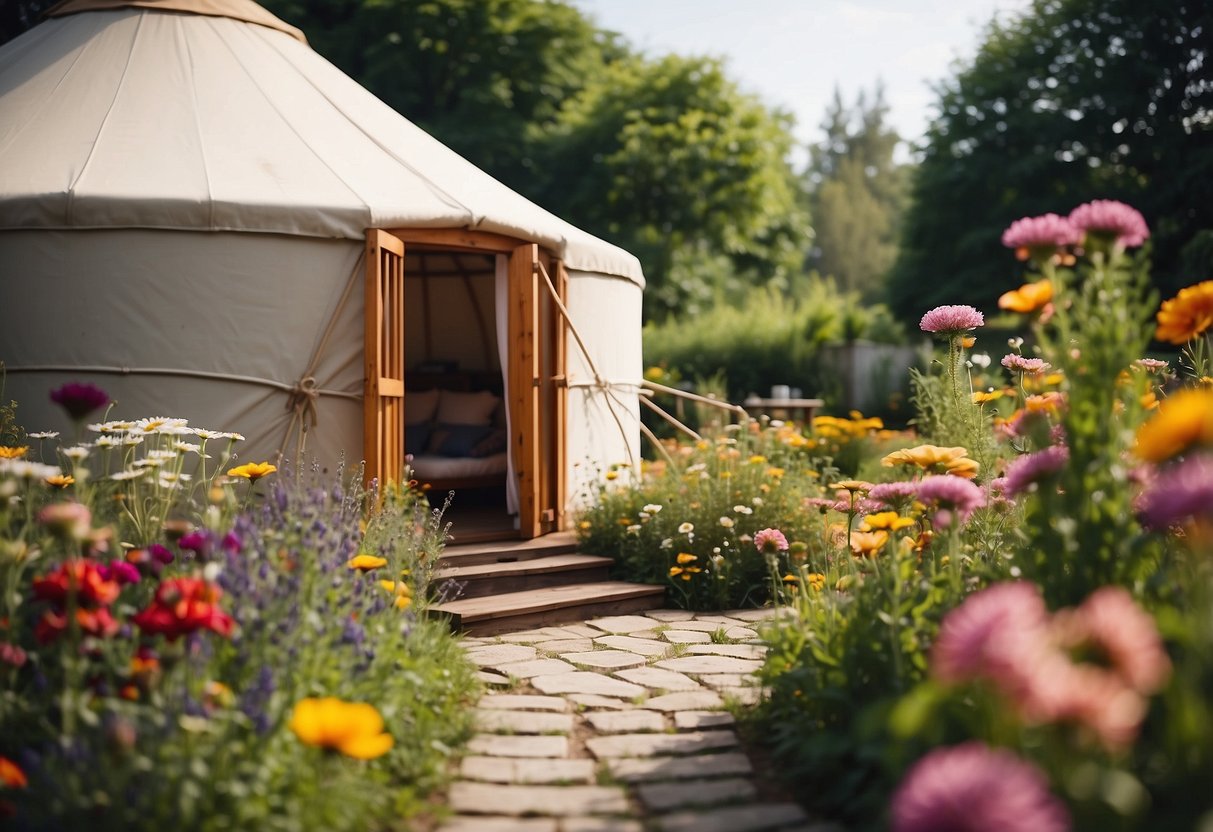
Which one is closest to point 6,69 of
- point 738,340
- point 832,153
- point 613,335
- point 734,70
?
point 613,335

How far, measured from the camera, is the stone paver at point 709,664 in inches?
137

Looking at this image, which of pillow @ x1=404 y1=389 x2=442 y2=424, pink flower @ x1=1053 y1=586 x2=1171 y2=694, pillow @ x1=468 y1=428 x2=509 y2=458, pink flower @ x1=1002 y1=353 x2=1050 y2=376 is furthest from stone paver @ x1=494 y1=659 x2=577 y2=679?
pillow @ x1=404 y1=389 x2=442 y2=424

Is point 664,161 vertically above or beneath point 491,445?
above

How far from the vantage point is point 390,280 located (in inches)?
192

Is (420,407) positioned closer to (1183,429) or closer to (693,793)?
(693,793)

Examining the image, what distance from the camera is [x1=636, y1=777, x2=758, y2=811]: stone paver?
7.61 feet

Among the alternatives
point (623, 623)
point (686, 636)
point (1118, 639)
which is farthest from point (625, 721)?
point (1118, 639)

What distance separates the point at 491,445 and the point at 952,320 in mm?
3974

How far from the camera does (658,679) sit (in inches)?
A: 133

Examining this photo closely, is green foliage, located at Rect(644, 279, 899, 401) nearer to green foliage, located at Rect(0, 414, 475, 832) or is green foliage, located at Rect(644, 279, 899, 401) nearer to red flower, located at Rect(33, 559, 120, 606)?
green foliage, located at Rect(0, 414, 475, 832)

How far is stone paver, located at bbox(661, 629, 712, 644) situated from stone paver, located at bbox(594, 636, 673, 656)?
63 mm

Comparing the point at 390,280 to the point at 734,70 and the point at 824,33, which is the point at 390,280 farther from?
the point at 734,70

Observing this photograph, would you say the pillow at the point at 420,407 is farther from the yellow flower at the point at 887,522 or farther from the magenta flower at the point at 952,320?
the yellow flower at the point at 887,522

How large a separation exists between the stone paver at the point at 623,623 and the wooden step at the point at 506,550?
2.07 feet
